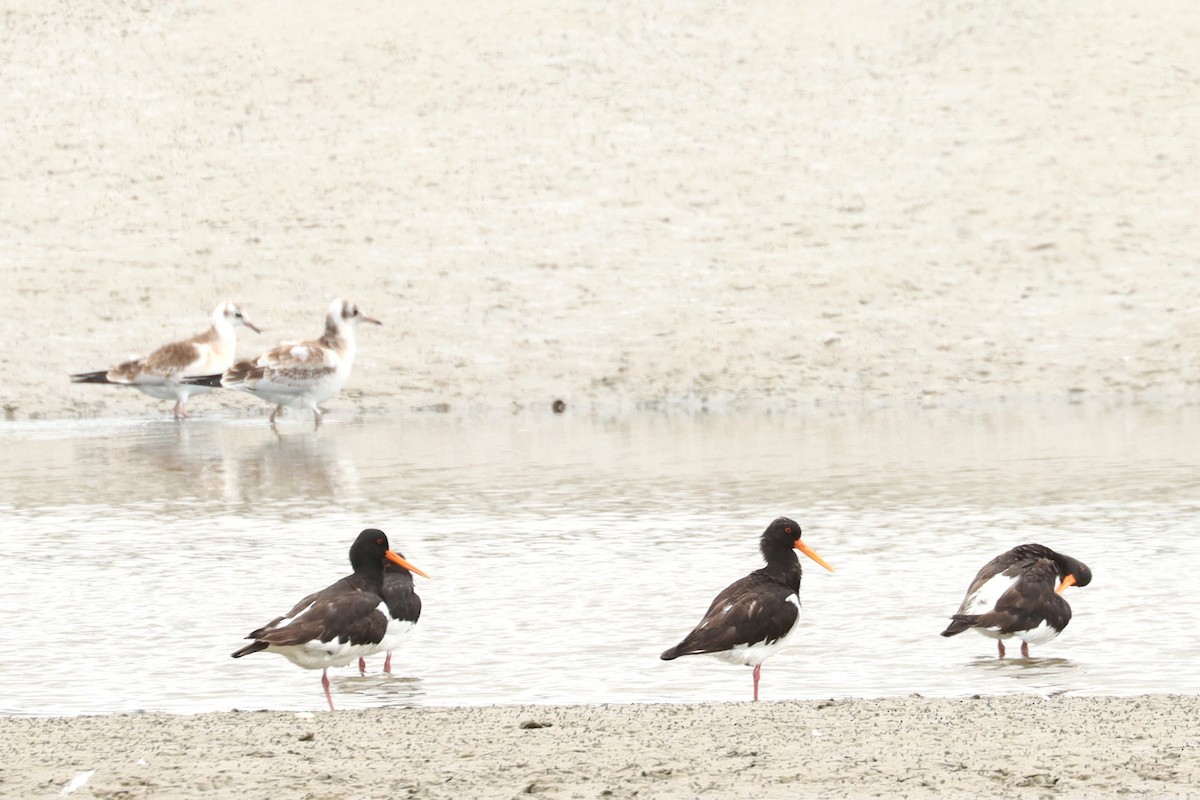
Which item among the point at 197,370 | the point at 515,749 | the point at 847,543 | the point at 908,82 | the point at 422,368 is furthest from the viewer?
the point at 908,82

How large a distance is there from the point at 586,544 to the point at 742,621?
171 inches

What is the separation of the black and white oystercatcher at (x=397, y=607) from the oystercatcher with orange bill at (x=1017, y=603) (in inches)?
98.5

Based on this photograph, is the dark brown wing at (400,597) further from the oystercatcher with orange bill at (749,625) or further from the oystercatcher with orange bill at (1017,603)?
the oystercatcher with orange bill at (1017,603)

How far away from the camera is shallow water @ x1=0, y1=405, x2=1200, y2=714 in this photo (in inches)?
336

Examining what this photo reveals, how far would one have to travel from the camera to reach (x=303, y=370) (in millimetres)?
21109

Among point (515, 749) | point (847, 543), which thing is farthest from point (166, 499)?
point (515, 749)

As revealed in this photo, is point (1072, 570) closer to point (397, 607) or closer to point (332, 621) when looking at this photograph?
point (397, 607)

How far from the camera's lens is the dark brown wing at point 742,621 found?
26.3ft

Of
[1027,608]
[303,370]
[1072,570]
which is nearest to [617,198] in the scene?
[303,370]

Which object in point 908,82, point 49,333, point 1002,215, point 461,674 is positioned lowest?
point 461,674

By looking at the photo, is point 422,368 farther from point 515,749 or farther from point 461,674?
point 515,749

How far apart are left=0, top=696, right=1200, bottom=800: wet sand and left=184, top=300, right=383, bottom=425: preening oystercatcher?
13.8 meters

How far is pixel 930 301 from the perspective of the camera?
84.4 ft

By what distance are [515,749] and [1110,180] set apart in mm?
25617
